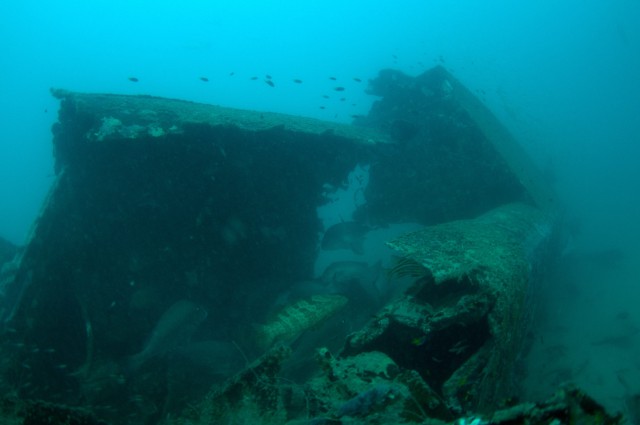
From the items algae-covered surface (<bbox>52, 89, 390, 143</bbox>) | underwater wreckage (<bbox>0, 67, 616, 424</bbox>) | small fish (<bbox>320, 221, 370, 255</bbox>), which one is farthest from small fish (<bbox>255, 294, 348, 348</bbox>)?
small fish (<bbox>320, 221, 370, 255</bbox>)

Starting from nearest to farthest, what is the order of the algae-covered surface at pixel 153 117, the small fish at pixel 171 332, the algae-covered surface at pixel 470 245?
the algae-covered surface at pixel 470 245
the small fish at pixel 171 332
the algae-covered surface at pixel 153 117

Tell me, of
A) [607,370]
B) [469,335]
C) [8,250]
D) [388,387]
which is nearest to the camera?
[388,387]

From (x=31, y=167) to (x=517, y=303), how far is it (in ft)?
522

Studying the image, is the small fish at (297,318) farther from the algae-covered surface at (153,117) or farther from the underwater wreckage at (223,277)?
the algae-covered surface at (153,117)

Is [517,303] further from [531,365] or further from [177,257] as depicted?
[531,365]

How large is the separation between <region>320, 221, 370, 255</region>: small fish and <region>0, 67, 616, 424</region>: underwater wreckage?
4.11 feet

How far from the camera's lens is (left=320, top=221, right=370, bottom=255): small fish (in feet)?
29.6

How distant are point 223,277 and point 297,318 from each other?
5.72ft

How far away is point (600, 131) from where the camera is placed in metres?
59.3

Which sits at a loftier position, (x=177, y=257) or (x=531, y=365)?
(x=177, y=257)

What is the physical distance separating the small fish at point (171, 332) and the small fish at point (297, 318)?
96 cm

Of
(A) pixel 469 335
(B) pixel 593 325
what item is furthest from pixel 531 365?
(A) pixel 469 335

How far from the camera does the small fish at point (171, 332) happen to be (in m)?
5.40

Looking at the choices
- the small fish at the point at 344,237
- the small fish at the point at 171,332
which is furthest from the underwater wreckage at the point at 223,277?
the small fish at the point at 344,237
